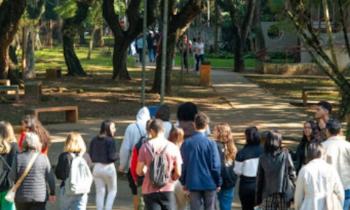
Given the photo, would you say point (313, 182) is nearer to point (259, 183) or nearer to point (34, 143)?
point (259, 183)

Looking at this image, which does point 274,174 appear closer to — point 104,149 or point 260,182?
point 260,182

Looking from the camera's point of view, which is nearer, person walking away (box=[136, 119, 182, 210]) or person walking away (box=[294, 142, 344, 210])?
person walking away (box=[294, 142, 344, 210])

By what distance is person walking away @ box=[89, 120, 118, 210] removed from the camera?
10719 mm

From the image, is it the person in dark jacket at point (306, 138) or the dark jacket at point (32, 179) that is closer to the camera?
the dark jacket at point (32, 179)

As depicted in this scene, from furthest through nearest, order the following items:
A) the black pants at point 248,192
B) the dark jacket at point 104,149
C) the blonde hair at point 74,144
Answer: the dark jacket at point 104,149, the black pants at point 248,192, the blonde hair at point 74,144

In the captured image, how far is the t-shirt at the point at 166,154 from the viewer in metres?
9.00

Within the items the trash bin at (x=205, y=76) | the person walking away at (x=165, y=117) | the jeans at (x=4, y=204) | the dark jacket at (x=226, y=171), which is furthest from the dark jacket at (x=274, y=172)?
the trash bin at (x=205, y=76)

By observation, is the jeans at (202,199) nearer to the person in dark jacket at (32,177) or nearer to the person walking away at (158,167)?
the person walking away at (158,167)

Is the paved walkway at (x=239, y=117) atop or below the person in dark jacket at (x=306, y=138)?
below

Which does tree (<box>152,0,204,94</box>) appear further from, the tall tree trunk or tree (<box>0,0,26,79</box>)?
the tall tree trunk

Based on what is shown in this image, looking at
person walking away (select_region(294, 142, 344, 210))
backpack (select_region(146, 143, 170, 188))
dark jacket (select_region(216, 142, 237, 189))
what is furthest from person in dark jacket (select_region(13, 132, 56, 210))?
person walking away (select_region(294, 142, 344, 210))

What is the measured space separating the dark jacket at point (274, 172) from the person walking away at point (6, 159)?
2.81m

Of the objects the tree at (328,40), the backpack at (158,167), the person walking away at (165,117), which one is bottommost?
the backpack at (158,167)

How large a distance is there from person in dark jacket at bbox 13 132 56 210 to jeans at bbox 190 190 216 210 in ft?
5.52
